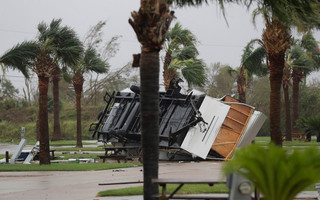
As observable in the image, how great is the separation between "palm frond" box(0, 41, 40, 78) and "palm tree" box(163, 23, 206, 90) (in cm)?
1326

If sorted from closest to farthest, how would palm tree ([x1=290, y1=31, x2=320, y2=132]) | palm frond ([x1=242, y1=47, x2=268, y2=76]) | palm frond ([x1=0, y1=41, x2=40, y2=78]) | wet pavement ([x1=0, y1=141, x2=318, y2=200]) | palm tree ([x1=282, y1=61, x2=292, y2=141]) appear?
wet pavement ([x1=0, y1=141, x2=318, y2=200])
palm frond ([x1=0, y1=41, x2=40, y2=78])
palm frond ([x1=242, y1=47, x2=268, y2=76])
palm tree ([x1=282, y1=61, x2=292, y2=141])
palm tree ([x1=290, y1=31, x2=320, y2=132])

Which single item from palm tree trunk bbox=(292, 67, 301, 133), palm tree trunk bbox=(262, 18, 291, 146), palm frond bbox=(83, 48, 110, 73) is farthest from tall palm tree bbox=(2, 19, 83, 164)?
palm tree trunk bbox=(292, 67, 301, 133)

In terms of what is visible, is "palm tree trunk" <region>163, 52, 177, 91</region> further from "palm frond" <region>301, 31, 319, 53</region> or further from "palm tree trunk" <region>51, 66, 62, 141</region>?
"palm frond" <region>301, 31, 319, 53</region>

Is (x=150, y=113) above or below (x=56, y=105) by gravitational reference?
below

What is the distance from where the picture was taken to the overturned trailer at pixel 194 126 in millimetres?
24828

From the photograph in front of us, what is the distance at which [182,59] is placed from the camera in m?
37.8

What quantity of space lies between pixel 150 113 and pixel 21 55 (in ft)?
45.4

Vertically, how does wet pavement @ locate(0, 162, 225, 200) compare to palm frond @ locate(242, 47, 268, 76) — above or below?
below

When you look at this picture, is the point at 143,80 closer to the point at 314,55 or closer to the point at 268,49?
the point at 268,49

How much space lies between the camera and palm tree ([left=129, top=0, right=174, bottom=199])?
422 inches

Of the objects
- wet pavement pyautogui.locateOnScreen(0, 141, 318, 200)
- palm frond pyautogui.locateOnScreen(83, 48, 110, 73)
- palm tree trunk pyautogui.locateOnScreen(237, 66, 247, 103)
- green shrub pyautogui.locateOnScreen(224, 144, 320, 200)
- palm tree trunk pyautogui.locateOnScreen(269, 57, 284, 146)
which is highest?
palm frond pyautogui.locateOnScreen(83, 48, 110, 73)

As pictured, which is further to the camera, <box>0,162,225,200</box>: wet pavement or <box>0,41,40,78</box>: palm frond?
<box>0,41,40,78</box>: palm frond

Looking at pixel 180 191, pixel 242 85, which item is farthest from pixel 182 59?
pixel 180 191

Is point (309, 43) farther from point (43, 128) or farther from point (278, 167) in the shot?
point (278, 167)
